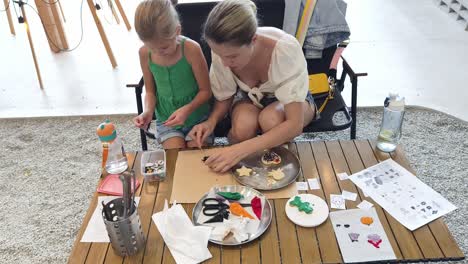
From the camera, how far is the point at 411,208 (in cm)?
111

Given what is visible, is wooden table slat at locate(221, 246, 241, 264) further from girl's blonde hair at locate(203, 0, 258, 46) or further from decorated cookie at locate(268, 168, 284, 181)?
girl's blonde hair at locate(203, 0, 258, 46)

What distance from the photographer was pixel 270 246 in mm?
1018

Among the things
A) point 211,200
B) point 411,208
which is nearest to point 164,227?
point 211,200

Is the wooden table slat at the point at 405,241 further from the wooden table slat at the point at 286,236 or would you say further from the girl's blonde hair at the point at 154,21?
the girl's blonde hair at the point at 154,21

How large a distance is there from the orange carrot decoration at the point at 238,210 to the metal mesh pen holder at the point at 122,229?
0.26 metres

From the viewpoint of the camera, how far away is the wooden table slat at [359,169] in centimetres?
101

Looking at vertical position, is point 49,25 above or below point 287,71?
below

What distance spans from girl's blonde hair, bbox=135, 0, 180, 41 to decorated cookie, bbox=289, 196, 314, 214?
691 mm

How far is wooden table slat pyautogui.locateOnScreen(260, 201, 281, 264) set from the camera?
99cm

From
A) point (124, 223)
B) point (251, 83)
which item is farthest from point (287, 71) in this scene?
point (124, 223)

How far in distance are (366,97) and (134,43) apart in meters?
2.09

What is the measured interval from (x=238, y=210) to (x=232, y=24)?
0.54m

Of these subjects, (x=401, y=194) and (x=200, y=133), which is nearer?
(x=401, y=194)

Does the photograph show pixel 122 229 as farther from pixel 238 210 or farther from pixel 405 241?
pixel 405 241
